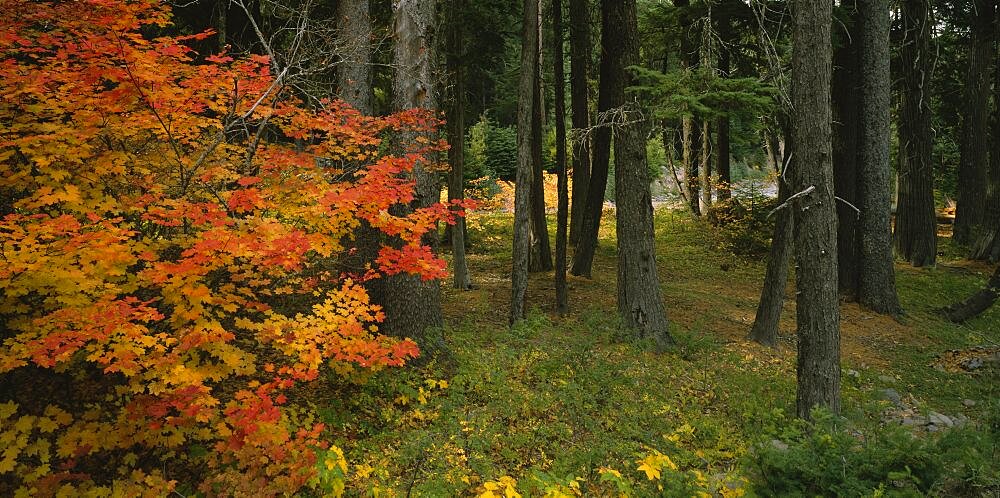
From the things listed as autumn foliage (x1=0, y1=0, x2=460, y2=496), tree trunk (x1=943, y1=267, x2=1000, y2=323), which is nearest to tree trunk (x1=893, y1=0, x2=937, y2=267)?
tree trunk (x1=943, y1=267, x2=1000, y2=323)

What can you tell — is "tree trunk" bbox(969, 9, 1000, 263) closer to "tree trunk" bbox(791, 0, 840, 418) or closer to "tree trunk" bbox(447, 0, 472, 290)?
"tree trunk" bbox(791, 0, 840, 418)

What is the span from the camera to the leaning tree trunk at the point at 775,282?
9250mm

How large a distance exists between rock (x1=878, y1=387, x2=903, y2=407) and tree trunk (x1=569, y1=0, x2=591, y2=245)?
7.01 metres

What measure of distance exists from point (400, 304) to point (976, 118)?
59.6 ft

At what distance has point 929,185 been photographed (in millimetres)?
15375

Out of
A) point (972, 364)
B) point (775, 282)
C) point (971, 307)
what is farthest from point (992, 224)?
point (775, 282)

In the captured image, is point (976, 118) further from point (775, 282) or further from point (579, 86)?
point (775, 282)

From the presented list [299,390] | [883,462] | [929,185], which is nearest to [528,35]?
[299,390]

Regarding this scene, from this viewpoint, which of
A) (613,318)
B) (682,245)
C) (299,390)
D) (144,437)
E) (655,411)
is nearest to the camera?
(144,437)

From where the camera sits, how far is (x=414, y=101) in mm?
7285

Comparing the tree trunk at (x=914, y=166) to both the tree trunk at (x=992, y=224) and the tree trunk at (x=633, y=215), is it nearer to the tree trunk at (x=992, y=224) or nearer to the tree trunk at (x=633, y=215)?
the tree trunk at (x=992, y=224)

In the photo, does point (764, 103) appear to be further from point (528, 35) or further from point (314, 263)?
point (314, 263)

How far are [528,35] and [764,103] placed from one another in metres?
3.81

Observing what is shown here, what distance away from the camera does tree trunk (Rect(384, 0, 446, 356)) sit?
7.22 meters
